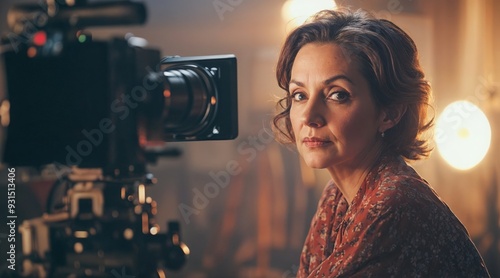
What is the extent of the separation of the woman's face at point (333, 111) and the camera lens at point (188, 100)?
17 cm

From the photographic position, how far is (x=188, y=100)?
1170 mm

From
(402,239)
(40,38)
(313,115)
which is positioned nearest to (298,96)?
(313,115)

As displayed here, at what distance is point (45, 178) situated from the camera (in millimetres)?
1366

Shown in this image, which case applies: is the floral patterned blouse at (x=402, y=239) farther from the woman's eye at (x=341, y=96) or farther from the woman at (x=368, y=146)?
the woman's eye at (x=341, y=96)

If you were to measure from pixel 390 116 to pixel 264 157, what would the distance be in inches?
79.3

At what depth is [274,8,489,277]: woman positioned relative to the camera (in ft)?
3.48

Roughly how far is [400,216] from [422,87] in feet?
0.98

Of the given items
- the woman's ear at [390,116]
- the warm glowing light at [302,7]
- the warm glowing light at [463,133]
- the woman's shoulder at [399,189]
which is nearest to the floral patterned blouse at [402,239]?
the woman's shoulder at [399,189]

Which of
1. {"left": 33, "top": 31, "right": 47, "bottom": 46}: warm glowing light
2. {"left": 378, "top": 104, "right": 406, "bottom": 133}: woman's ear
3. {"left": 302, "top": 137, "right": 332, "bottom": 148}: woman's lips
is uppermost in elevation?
{"left": 33, "top": 31, "right": 47, "bottom": 46}: warm glowing light

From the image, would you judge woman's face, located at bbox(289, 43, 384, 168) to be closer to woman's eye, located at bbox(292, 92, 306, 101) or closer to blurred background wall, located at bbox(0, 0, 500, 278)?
woman's eye, located at bbox(292, 92, 306, 101)

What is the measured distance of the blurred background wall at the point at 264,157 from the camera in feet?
10.3

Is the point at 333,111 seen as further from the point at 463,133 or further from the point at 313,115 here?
the point at 463,133

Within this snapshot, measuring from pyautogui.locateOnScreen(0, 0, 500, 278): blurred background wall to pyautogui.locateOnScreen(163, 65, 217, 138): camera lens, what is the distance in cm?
194

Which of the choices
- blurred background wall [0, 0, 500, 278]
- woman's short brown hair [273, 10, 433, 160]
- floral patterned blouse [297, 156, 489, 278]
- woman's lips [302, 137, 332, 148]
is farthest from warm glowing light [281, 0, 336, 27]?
floral patterned blouse [297, 156, 489, 278]
